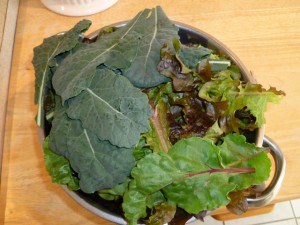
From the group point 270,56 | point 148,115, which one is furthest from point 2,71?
point 270,56

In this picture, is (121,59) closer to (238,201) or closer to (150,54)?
(150,54)

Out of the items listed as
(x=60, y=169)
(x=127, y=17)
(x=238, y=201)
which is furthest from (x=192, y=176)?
(x=127, y=17)

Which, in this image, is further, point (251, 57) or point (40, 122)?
point (251, 57)

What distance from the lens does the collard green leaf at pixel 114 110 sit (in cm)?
39

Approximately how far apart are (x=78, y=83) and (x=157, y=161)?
13 cm

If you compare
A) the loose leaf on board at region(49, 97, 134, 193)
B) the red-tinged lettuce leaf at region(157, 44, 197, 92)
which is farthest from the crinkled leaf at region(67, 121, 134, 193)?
→ the red-tinged lettuce leaf at region(157, 44, 197, 92)

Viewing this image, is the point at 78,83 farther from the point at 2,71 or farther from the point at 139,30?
the point at 2,71

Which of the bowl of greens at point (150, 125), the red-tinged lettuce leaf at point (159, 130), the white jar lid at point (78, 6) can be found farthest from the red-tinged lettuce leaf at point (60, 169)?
the white jar lid at point (78, 6)

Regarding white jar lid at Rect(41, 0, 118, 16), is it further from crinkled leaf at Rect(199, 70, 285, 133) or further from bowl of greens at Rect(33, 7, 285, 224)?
crinkled leaf at Rect(199, 70, 285, 133)

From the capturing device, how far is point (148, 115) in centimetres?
40

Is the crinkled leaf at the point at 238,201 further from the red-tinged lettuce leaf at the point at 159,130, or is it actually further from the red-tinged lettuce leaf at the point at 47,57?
the red-tinged lettuce leaf at the point at 47,57

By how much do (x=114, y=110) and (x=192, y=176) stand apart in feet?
0.37

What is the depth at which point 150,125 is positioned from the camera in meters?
0.43

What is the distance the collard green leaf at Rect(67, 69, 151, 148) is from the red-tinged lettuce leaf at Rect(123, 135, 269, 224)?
0.04 m
